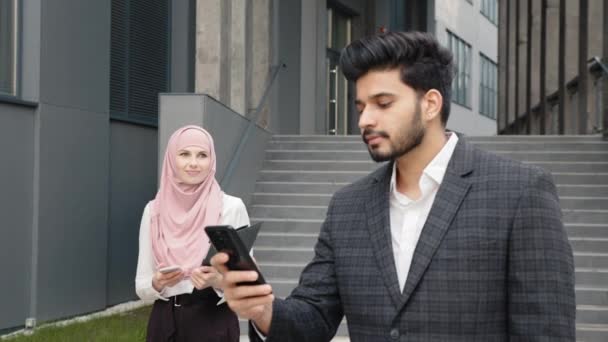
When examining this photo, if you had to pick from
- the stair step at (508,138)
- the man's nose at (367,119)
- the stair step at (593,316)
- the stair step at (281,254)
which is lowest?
the stair step at (593,316)

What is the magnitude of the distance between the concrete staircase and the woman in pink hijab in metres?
4.11

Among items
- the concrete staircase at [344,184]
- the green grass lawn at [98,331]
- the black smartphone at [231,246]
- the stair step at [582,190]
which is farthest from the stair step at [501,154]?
the black smartphone at [231,246]

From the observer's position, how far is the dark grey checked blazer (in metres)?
2.41

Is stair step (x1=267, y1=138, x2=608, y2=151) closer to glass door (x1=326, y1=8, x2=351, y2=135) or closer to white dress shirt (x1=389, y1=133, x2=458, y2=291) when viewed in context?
glass door (x1=326, y1=8, x2=351, y2=135)

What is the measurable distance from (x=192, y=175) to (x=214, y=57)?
24.1 feet

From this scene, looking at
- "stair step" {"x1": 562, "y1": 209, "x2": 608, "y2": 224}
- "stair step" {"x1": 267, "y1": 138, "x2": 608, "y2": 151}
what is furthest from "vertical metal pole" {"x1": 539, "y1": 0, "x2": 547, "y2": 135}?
"stair step" {"x1": 562, "y1": 209, "x2": 608, "y2": 224}

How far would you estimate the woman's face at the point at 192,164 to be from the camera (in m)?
5.16

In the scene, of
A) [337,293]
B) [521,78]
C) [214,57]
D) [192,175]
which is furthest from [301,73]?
[337,293]

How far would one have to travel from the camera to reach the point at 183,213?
17.0ft

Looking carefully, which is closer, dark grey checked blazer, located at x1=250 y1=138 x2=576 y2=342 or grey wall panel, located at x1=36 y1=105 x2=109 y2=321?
dark grey checked blazer, located at x1=250 y1=138 x2=576 y2=342

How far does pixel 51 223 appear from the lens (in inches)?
446

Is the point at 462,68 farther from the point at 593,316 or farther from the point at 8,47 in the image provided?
the point at 593,316

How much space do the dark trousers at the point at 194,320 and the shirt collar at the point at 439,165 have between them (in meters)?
2.25

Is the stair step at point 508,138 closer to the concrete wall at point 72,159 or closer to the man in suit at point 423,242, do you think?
the concrete wall at point 72,159
